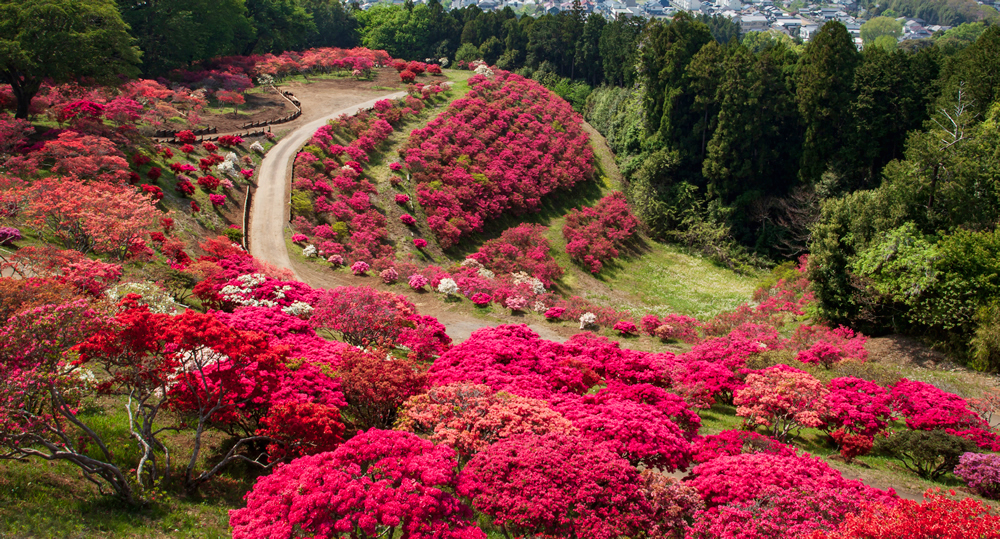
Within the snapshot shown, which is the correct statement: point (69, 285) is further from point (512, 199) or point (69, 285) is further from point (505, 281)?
point (512, 199)

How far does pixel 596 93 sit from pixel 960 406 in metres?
64.4

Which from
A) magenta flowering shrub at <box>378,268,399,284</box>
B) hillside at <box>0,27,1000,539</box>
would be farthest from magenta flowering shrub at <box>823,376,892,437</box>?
magenta flowering shrub at <box>378,268,399,284</box>

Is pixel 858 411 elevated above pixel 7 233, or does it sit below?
below

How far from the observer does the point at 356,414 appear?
19.5 m

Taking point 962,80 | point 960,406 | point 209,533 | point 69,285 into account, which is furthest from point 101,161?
point 962,80

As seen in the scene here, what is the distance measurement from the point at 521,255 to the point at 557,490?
3289 centimetres

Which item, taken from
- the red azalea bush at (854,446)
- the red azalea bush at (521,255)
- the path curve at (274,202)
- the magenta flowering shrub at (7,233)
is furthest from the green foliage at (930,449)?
the magenta flowering shrub at (7,233)

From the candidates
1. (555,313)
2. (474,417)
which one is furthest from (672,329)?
(474,417)

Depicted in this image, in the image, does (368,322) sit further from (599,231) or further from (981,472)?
(599,231)

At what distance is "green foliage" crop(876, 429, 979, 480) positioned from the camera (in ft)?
61.5

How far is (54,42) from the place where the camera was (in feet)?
117

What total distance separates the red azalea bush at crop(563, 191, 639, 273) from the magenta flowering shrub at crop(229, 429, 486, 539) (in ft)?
120

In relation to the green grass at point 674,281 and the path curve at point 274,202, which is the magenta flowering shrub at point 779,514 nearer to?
the green grass at point 674,281

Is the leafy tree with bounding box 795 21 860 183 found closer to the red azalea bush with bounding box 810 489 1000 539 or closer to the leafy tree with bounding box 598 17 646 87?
the leafy tree with bounding box 598 17 646 87
